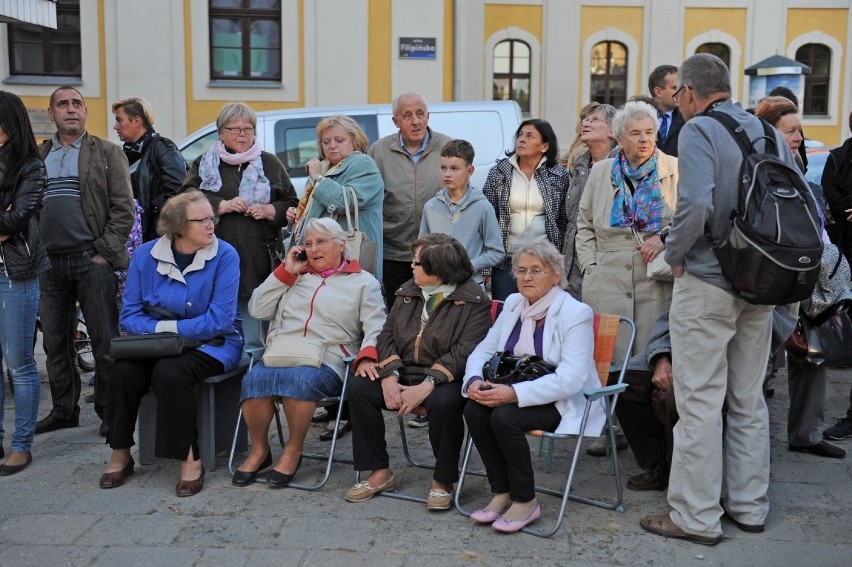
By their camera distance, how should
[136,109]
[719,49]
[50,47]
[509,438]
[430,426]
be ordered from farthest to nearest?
[719,49]
[50,47]
[136,109]
[430,426]
[509,438]

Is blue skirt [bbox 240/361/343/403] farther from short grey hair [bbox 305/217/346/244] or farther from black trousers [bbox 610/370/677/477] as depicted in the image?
black trousers [bbox 610/370/677/477]

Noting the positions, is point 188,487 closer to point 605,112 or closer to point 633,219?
point 633,219

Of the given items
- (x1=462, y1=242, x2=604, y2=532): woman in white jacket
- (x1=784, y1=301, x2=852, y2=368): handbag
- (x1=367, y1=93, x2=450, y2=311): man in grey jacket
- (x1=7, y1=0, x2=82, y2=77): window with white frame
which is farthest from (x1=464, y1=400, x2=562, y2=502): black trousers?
(x1=7, y1=0, x2=82, y2=77): window with white frame

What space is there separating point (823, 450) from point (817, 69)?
75.6 feet

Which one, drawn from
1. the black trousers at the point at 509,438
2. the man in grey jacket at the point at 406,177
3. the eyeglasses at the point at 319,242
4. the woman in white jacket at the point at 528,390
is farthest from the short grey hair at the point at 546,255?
A: the man in grey jacket at the point at 406,177

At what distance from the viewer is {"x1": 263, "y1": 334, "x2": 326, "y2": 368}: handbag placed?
17.5 feet

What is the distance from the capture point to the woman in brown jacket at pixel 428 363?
4.92 metres

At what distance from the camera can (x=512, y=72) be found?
85.5ft

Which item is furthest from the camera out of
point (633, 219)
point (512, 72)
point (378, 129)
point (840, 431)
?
point (512, 72)

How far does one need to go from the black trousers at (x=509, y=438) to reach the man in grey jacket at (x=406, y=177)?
6.68ft

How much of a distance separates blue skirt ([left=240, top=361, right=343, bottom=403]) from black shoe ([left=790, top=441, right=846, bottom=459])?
108 inches

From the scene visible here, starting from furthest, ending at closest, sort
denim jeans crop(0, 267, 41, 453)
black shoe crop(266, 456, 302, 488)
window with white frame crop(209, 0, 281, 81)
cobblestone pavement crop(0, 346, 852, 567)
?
window with white frame crop(209, 0, 281, 81) < denim jeans crop(0, 267, 41, 453) < black shoe crop(266, 456, 302, 488) < cobblestone pavement crop(0, 346, 852, 567)

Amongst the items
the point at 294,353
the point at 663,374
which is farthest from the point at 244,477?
the point at 663,374

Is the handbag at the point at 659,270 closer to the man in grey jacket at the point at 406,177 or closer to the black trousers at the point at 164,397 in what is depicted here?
the man in grey jacket at the point at 406,177
